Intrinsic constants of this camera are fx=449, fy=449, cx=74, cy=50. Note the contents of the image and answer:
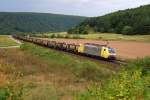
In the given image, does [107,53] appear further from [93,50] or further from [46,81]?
[46,81]

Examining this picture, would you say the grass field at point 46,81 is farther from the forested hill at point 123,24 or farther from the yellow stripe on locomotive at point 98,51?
the forested hill at point 123,24

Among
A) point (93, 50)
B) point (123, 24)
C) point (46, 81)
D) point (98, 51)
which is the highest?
point (46, 81)

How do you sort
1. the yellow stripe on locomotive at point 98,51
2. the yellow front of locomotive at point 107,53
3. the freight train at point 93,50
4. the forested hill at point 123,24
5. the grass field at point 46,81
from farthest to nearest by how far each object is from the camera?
the forested hill at point 123,24
the freight train at point 93,50
the yellow stripe on locomotive at point 98,51
the yellow front of locomotive at point 107,53
the grass field at point 46,81

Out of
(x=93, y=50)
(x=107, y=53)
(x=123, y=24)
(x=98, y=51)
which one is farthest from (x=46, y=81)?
(x=123, y=24)

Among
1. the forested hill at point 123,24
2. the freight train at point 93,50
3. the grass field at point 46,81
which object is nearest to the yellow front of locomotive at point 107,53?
the freight train at point 93,50

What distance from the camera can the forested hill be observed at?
13750cm

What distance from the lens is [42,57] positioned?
51.2 m

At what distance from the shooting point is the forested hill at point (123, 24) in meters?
138

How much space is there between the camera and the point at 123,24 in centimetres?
14975

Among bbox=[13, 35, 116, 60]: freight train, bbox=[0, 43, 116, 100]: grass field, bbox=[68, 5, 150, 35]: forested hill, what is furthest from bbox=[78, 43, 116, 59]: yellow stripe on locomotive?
bbox=[68, 5, 150, 35]: forested hill

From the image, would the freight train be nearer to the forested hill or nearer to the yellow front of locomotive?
the yellow front of locomotive

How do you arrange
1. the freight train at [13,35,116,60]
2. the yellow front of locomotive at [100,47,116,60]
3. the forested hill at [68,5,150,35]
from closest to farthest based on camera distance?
1. the yellow front of locomotive at [100,47,116,60]
2. the freight train at [13,35,116,60]
3. the forested hill at [68,5,150,35]

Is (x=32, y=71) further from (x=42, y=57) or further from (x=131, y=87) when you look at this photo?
(x=131, y=87)

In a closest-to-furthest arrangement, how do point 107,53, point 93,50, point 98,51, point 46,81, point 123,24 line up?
point 46,81 → point 107,53 → point 98,51 → point 93,50 → point 123,24
